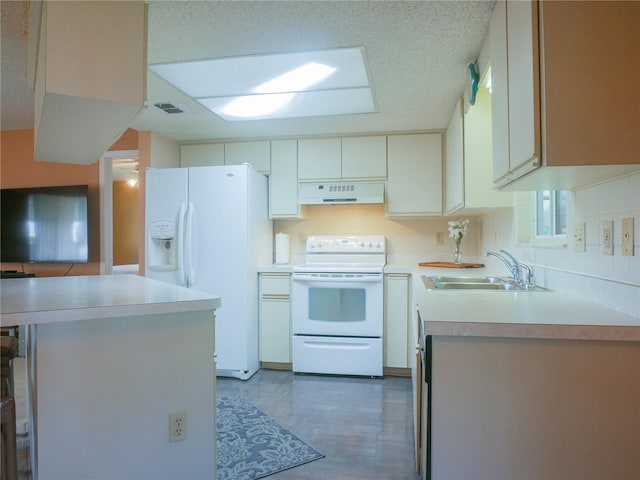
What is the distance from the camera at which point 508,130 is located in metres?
1.58

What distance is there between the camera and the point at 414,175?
371 cm

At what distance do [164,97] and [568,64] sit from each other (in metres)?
2.46

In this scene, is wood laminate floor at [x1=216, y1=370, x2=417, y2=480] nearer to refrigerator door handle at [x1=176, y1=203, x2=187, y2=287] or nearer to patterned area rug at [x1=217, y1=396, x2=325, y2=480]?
patterned area rug at [x1=217, y1=396, x2=325, y2=480]

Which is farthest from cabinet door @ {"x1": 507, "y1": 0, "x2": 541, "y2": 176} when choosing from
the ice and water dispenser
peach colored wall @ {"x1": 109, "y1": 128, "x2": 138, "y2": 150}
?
peach colored wall @ {"x1": 109, "y1": 128, "x2": 138, "y2": 150}

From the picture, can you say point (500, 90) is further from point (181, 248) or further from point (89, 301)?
point (181, 248)

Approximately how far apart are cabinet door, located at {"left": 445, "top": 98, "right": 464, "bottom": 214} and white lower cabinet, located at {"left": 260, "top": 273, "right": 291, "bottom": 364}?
1491 millimetres

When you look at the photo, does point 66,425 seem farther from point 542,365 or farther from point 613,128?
point 613,128

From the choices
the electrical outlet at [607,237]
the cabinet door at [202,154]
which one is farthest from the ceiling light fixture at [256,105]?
the electrical outlet at [607,237]

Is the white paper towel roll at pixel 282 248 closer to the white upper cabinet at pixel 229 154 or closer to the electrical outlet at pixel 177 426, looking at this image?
the white upper cabinet at pixel 229 154

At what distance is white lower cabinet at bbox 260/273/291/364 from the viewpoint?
3.65 metres

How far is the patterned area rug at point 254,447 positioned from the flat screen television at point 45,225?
238cm

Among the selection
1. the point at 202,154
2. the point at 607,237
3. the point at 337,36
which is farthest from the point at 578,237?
the point at 202,154

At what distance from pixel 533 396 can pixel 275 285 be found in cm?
259

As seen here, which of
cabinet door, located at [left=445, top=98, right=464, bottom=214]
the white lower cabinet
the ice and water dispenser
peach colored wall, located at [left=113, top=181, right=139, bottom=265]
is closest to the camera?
cabinet door, located at [left=445, top=98, right=464, bottom=214]
